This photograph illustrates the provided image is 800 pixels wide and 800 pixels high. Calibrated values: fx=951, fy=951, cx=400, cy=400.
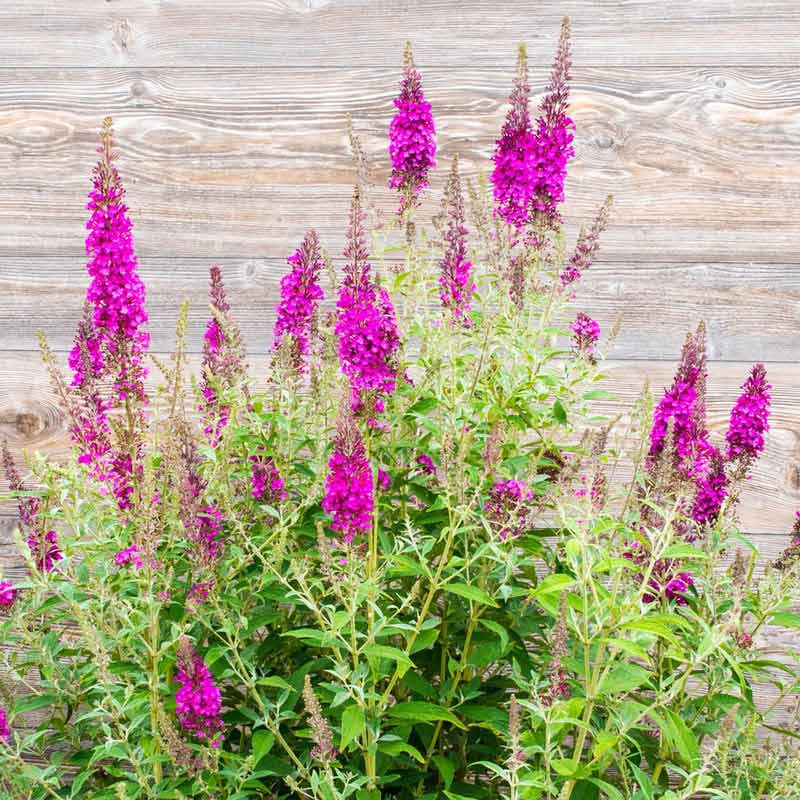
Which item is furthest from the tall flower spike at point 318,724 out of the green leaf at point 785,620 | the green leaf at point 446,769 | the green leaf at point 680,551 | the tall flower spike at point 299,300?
the green leaf at point 785,620

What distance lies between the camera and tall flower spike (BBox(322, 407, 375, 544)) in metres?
1.05

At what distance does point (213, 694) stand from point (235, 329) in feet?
1.57

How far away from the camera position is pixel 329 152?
227 cm

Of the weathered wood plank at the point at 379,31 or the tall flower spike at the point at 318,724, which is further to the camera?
the weathered wood plank at the point at 379,31

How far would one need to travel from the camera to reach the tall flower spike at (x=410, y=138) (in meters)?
1.36

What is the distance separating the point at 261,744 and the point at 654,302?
1.43 metres

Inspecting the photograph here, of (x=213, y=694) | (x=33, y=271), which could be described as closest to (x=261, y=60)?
(x=33, y=271)

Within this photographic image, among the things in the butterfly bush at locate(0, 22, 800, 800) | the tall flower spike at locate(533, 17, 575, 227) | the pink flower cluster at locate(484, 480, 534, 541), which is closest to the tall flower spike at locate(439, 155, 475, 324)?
the butterfly bush at locate(0, 22, 800, 800)

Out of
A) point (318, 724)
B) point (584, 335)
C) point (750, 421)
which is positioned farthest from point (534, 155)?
point (318, 724)

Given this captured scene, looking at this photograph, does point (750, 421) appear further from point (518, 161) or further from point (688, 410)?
point (518, 161)

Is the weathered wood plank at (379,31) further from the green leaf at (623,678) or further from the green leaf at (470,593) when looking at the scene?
the green leaf at (623,678)

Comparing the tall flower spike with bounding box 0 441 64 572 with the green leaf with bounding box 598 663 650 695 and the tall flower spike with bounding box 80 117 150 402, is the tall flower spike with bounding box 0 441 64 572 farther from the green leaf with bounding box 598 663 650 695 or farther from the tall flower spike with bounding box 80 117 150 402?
the green leaf with bounding box 598 663 650 695

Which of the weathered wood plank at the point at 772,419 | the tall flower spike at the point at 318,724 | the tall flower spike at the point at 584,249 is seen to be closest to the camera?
the tall flower spike at the point at 318,724

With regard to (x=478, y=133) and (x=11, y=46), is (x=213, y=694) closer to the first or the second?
(x=478, y=133)
